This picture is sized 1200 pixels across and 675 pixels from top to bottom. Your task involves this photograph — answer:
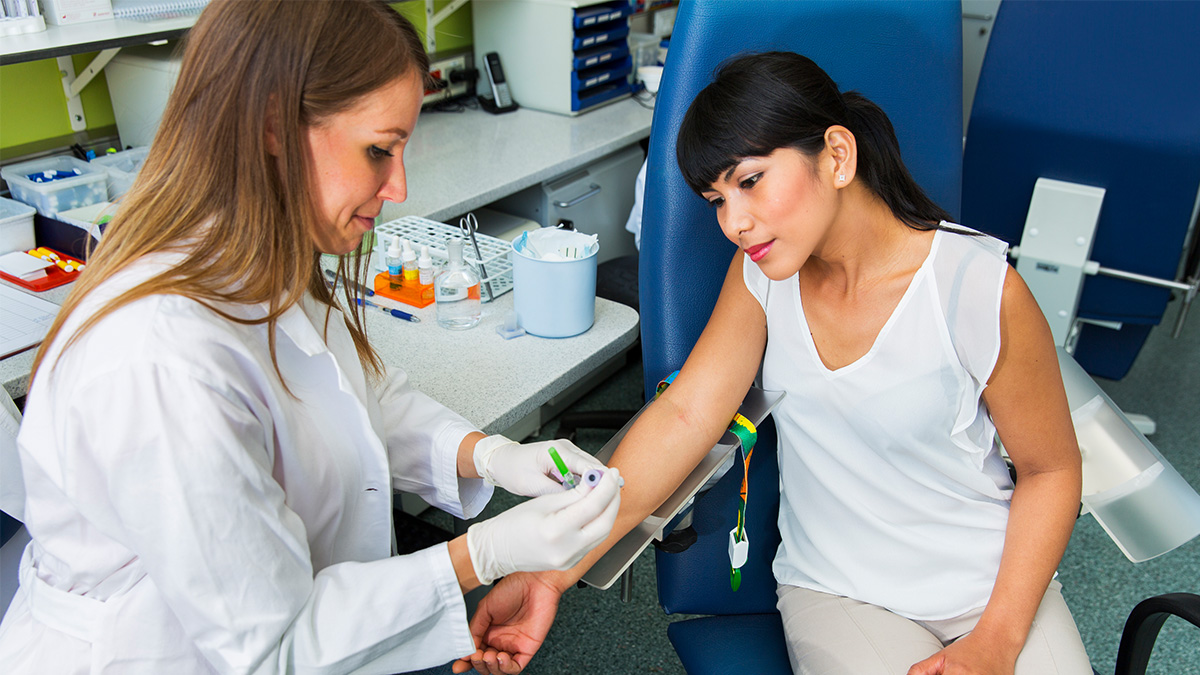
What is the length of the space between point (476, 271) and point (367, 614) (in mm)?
837

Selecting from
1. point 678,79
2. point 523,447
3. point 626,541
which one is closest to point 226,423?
point 523,447

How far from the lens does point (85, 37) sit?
65.1 inches

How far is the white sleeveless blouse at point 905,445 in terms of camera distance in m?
1.12

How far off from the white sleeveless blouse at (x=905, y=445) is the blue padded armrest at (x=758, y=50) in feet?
0.31

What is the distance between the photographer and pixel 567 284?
142 cm

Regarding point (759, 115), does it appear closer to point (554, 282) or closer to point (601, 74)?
point (554, 282)

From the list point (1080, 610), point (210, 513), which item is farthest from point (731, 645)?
point (1080, 610)

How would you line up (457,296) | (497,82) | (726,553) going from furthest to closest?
1. (497,82)
2. (457,296)
3. (726,553)

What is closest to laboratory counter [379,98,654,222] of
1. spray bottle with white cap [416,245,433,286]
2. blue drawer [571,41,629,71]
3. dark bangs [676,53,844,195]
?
blue drawer [571,41,629,71]

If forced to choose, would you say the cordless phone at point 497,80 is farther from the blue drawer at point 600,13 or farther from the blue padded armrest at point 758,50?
the blue padded armrest at point 758,50

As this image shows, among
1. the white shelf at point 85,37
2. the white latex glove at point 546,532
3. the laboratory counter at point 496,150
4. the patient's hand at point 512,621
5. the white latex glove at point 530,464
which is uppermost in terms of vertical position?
the white shelf at point 85,37

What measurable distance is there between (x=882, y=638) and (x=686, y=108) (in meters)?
0.73

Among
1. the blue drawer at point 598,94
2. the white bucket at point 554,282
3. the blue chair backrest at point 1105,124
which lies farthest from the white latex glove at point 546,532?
the blue drawer at point 598,94

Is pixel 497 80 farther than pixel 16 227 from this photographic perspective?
Yes
